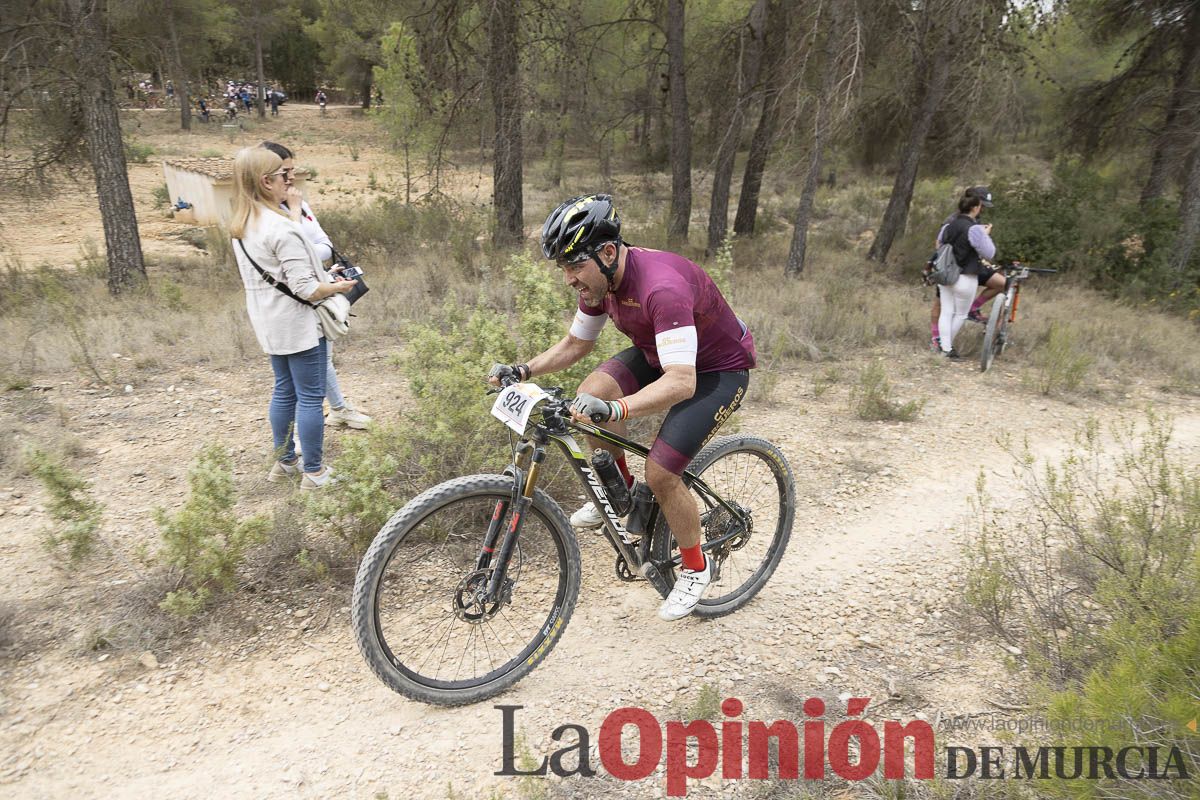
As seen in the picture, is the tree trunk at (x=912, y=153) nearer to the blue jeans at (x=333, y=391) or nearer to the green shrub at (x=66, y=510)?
the blue jeans at (x=333, y=391)

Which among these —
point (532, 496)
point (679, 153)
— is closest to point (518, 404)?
point (532, 496)

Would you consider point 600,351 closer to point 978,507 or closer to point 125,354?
point 978,507

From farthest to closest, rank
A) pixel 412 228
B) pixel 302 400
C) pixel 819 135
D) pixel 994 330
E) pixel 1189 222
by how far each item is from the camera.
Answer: pixel 412 228
pixel 1189 222
pixel 819 135
pixel 994 330
pixel 302 400

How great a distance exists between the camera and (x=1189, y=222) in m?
10.9

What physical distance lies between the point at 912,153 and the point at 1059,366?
6.92 m

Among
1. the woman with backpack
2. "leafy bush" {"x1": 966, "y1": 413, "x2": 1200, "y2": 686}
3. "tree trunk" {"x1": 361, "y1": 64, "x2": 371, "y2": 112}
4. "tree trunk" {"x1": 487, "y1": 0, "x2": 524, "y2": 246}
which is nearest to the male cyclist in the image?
"leafy bush" {"x1": 966, "y1": 413, "x2": 1200, "y2": 686}

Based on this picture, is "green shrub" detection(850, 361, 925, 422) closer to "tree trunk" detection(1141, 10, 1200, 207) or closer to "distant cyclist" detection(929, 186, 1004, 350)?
"distant cyclist" detection(929, 186, 1004, 350)

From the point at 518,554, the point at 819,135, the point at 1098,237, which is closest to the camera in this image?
the point at 518,554

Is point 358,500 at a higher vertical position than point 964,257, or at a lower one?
lower

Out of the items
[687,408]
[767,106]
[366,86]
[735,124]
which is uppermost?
[366,86]

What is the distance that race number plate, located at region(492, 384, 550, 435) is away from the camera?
2818mm

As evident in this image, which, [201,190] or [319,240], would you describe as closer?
[319,240]

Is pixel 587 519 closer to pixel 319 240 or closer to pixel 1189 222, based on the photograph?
pixel 319 240

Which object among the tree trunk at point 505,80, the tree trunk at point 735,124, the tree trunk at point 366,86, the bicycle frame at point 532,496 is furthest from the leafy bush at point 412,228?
the tree trunk at point 366,86
